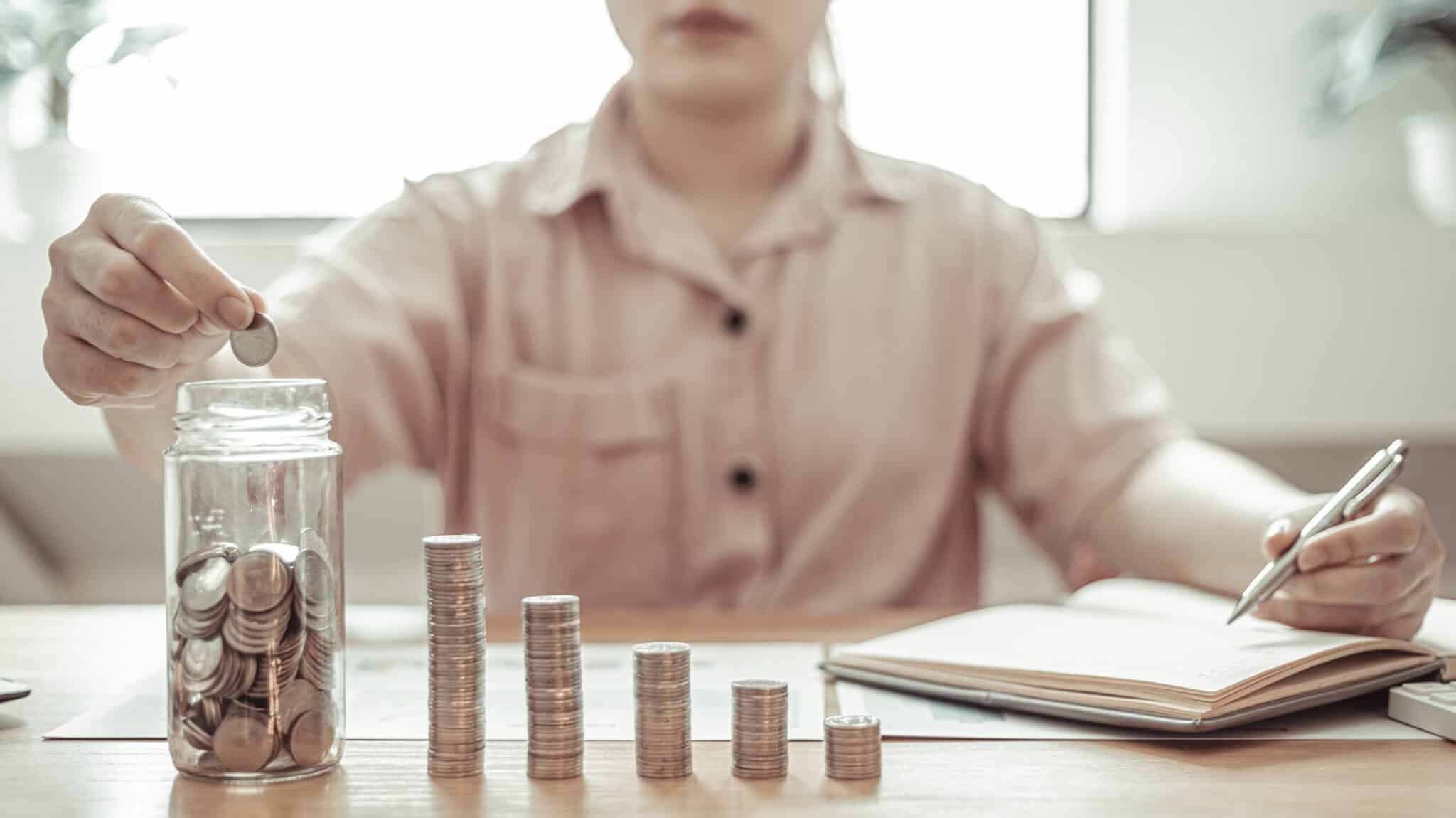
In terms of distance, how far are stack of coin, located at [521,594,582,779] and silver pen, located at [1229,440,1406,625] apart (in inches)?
17.7

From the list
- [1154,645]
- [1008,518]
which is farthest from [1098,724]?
[1008,518]

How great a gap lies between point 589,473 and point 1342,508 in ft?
2.33

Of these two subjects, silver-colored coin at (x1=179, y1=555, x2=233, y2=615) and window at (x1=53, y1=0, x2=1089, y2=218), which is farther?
window at (x1=53, y1=0, x2=1089, y2=218)

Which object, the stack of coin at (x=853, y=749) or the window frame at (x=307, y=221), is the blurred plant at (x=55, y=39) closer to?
the window frame at (x=307, y=221)

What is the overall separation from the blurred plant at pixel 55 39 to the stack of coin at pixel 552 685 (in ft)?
5.44

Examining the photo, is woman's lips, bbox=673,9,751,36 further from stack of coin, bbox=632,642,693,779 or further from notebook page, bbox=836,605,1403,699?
stack of coin, bbox=632,642,693,779

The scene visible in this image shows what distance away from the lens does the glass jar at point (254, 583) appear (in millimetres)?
625

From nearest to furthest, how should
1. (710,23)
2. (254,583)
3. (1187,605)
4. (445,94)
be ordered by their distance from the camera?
(254,583)
(1187,605)
(710,23)
(445,94)

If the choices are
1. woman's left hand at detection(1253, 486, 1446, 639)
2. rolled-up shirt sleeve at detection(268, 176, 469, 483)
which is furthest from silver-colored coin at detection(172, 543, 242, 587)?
woman's left hand at detection(1253, 486, 1446, 639)

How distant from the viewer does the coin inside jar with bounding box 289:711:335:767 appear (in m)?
0.65

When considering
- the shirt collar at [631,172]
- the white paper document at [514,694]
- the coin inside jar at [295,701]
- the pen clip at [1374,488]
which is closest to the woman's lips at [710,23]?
the shirt collar at [631,172]

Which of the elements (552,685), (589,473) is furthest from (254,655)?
(589,473)

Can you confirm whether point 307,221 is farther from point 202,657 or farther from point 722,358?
point 202,657

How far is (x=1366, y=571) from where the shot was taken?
844mm
